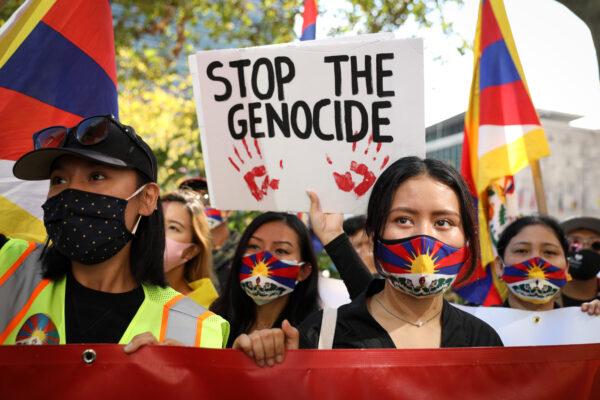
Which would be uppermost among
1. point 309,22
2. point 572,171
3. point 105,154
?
point 309,22

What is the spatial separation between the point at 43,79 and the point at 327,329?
1914mm

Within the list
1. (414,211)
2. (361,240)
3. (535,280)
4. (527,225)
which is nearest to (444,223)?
(414,211)

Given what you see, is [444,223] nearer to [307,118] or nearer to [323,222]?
[323,222]

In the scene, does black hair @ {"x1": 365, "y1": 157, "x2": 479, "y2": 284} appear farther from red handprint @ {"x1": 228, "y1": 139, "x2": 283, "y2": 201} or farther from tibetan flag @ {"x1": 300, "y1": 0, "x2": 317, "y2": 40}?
tibetan flag @ {"x1": 300, "y1": 0, "x2": 317, "y2": 40}

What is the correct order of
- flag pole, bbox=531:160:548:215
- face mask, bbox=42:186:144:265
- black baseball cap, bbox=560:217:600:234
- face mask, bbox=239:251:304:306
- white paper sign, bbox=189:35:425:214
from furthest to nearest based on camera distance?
black baseball cap, bbox=560:217:600:234, flag pole, bbox=531:160:548:215, face mask, bbox=239:251:304:306, white paper sign, bbox=189:35:425:214, face mask, bbox=42:186:144:265

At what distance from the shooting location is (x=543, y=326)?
3.51 m

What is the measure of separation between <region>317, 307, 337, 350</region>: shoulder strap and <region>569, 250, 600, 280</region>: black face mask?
9.48 ft

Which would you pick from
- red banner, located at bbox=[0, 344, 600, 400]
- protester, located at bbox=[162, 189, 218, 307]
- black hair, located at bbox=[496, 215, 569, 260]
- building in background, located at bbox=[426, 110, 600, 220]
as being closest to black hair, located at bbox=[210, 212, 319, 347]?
protester, located at bbox=[162, 189, 218, 307]

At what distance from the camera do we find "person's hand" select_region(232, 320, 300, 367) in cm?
203

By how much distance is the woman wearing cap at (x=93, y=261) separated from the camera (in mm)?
2342

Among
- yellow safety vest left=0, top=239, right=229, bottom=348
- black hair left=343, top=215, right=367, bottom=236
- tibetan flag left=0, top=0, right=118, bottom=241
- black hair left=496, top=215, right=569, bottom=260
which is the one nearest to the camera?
yellow safety vest left=0, top=239, right=229, bottom=348

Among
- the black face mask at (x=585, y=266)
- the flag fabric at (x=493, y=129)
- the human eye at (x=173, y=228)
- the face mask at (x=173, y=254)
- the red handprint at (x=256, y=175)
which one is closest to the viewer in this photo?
the red handprint at (x=256, y=175)

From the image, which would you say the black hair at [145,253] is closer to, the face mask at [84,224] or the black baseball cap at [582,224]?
the face mask at [84,224]

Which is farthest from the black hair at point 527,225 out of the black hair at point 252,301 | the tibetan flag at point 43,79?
the tibetan flag at point 43,79
